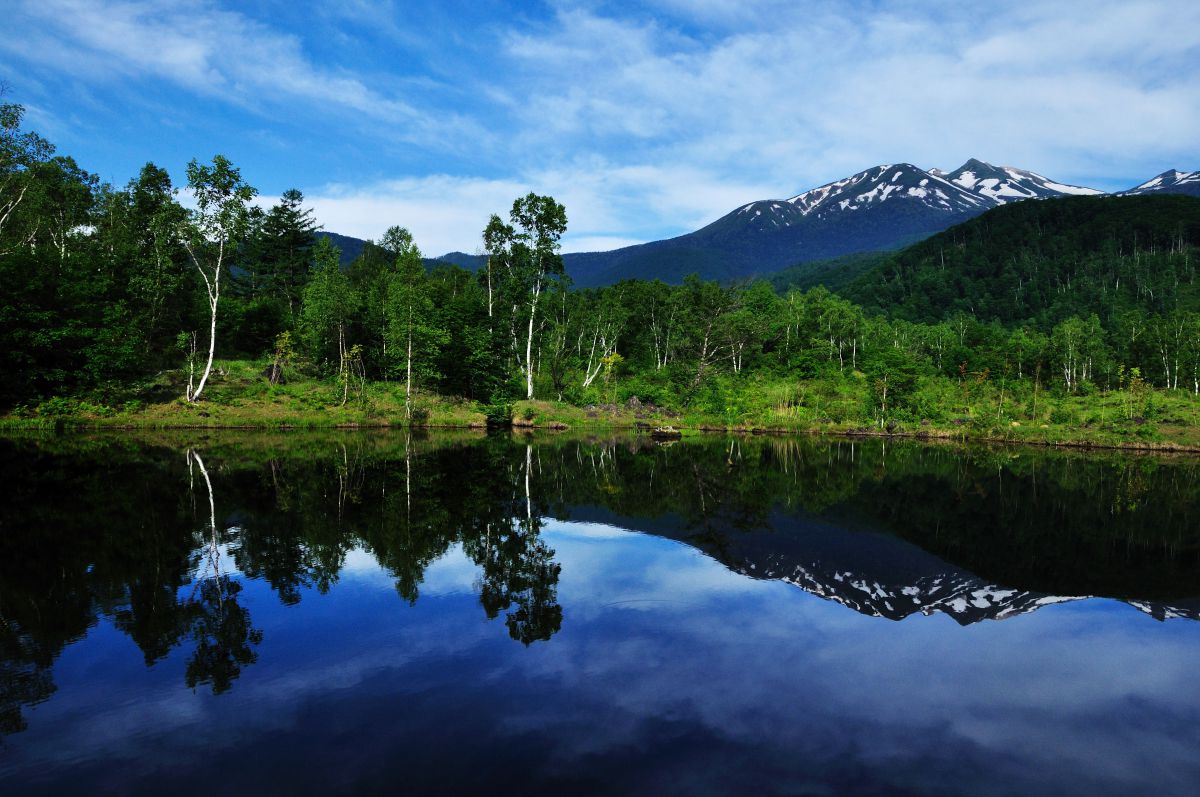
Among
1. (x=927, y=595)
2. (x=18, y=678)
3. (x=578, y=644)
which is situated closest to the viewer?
(x=18, y=678)

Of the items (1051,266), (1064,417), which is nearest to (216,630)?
(1064,417)

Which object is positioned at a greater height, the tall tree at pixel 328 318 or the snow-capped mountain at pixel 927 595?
the tall tree at pixel 328 318

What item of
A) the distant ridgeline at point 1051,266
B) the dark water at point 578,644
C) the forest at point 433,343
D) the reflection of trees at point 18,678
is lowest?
the dark water at point 578,644

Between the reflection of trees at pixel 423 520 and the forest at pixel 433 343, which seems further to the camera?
the forest at pixel 433 343

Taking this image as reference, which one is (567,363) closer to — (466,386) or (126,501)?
(466,386)

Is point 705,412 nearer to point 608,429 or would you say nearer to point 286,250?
point 608,429

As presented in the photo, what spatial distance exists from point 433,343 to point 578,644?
4071cm

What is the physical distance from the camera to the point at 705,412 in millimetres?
53312

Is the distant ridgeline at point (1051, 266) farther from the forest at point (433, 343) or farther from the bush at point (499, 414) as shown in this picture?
the bush at point (499, 414)

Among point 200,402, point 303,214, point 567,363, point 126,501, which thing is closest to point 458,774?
point 126,501

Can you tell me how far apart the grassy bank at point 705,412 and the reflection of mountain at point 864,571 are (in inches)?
1219

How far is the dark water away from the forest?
22989 mm

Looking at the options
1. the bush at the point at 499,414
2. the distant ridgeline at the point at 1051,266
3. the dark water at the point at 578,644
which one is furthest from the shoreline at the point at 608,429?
the distant ridgeline at the point at 1051,266

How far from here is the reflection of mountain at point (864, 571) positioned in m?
11.6
